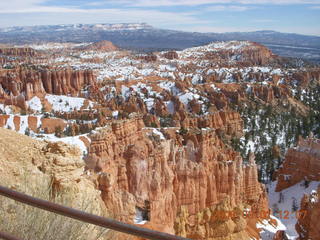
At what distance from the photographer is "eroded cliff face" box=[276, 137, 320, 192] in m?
21.1

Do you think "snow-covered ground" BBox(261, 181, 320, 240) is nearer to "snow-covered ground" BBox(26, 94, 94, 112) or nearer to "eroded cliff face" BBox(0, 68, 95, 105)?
"snow-covered ground" BBox(26, 94, 94, 112)

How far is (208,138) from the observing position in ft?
75.3

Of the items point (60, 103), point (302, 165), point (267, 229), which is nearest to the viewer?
point (267, 229)

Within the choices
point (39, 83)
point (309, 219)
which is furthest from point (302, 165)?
point (39, 83)

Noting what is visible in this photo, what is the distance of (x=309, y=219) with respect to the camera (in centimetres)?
1402

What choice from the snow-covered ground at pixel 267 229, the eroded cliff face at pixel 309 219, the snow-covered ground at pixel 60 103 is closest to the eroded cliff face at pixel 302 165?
the eroded cliff face at pixel 309 219

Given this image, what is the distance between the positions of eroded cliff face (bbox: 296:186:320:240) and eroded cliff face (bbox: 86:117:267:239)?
1.97 m

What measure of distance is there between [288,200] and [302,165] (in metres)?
3.04

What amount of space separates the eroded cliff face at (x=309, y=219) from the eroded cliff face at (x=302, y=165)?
21.3 feet

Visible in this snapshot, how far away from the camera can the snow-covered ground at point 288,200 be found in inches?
670

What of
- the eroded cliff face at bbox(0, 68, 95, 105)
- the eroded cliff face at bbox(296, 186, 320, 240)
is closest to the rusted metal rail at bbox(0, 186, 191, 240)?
the eroded cliff face at bbox(296, 186, 320, 240)

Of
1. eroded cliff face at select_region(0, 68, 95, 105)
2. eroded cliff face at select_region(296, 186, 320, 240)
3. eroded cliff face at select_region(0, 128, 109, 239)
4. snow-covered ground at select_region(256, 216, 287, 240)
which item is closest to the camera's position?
eroded cliff face at select_region(0, 128, 109, 239)

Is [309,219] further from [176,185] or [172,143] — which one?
[172,143]

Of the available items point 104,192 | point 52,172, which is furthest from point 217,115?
point 52,172
